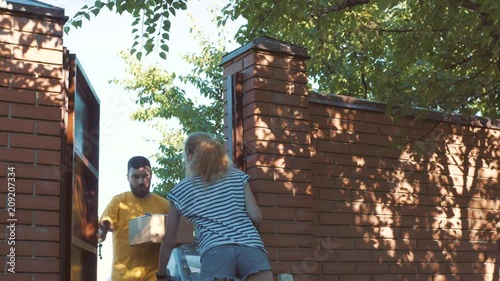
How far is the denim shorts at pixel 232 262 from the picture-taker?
3996 mm

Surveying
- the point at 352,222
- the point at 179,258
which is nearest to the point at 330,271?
the point at 352,222

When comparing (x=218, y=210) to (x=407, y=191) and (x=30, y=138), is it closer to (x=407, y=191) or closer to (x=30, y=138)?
(x=30, y=138)

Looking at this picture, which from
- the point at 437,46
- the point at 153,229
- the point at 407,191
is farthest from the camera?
the point at 437,46

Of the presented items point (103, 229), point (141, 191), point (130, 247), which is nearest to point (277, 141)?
point (141, 191)

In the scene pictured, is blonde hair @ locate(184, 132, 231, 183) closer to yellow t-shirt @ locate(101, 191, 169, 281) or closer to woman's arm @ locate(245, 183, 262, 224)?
woman's arm @ locate(245, 183, 262, 224)

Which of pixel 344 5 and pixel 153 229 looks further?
pixel 344 5

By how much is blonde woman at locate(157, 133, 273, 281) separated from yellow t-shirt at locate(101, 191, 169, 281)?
5.23 ft

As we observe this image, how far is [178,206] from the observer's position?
4285 millimetres

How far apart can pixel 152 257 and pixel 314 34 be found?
528 cm

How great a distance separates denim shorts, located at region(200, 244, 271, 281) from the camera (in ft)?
13.1

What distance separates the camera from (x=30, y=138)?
193 inches

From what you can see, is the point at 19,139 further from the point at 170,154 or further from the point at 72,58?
the point at 170,154

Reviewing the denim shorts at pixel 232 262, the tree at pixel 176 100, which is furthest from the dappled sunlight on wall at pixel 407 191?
the tree at pixel 176 100

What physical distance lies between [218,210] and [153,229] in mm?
1412
